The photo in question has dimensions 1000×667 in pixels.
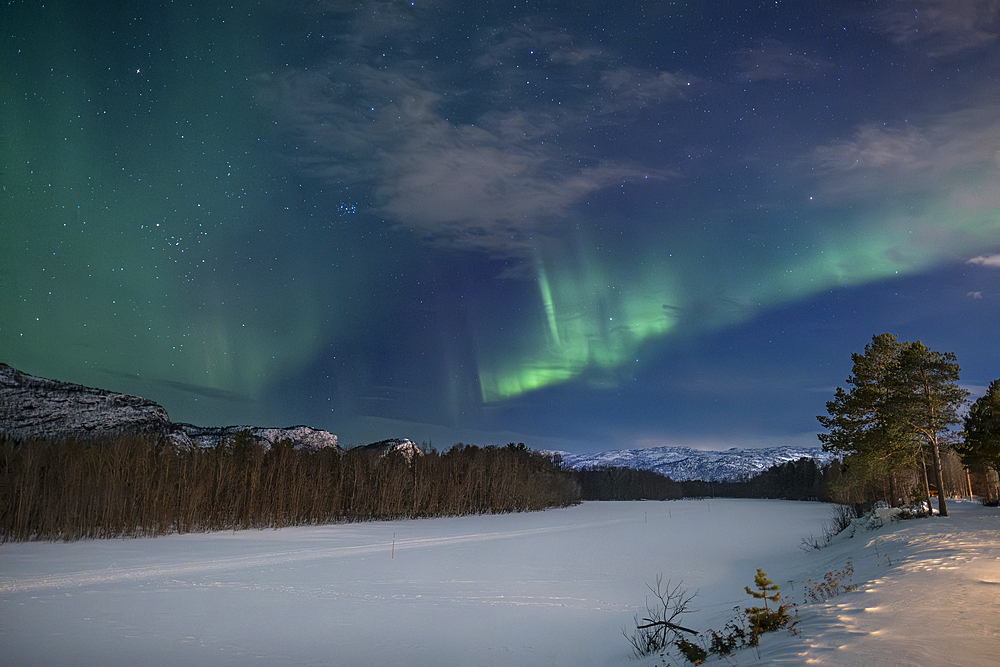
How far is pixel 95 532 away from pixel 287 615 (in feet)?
81.0

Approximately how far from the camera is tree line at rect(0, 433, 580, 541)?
29.8 m

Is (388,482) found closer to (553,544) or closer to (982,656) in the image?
(553,544)

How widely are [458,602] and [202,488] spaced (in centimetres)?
2808

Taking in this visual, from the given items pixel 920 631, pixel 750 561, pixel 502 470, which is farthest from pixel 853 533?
pixel 502 470

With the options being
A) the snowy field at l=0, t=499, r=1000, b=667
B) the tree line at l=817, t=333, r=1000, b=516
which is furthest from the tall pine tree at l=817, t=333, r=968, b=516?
the snowy field at l=0, t=499, r=1000, b=667

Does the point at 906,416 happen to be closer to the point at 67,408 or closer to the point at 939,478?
the point at 939,478

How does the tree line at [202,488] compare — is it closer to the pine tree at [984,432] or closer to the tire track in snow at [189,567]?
the tire track in snow at [189,567]

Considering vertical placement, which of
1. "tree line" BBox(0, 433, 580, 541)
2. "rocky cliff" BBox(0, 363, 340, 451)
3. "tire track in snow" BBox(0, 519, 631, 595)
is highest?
"rocky cliff" BBox(0, 363, 340, 451)

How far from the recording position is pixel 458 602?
15258 millimetres

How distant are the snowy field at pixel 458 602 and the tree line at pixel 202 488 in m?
3.75

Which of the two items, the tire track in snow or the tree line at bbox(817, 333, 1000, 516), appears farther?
the tree line at bbox(817, 333, 1000, 516)

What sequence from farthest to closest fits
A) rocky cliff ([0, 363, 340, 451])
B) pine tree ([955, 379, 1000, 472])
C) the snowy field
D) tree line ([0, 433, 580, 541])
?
rocky cliff ([0, 363, 340, 451]), pine tree ([955, 379, 1000, 472]), tree line ([0, 433, 580, 541]), the snowy field

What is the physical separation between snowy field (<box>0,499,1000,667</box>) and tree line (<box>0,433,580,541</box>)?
3.75 m

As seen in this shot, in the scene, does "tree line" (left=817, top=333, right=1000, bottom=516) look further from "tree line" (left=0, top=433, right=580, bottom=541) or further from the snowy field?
"tree line" (left=0, top=433, right=580, bottom=541)
